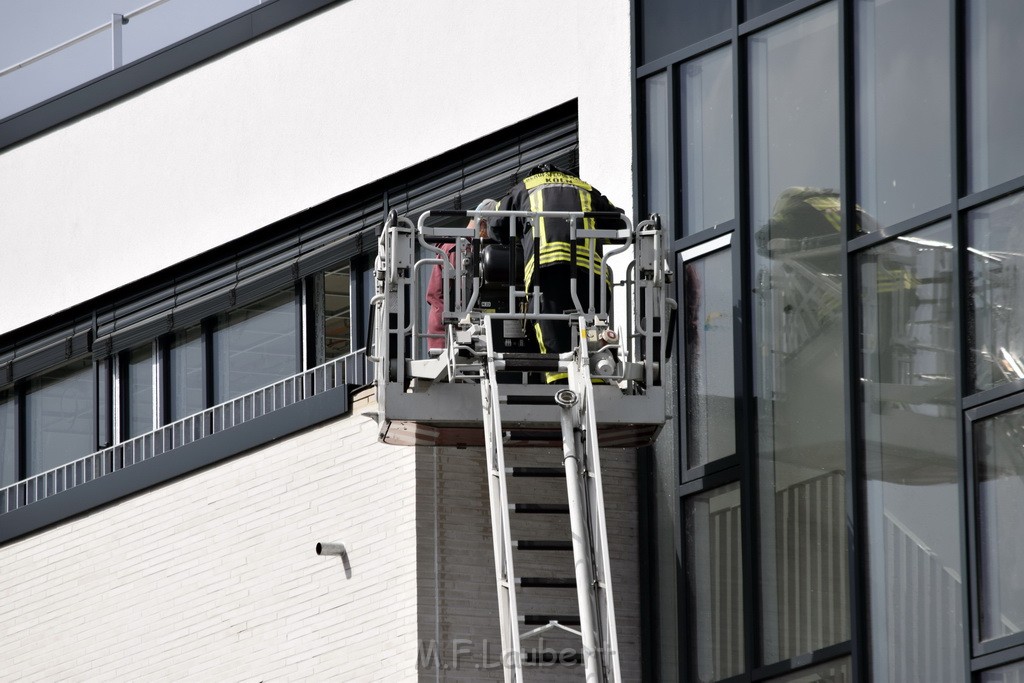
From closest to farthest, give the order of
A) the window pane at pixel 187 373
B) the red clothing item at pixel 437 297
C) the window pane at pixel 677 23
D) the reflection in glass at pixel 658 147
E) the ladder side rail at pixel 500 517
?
the ladder side rail at pixel 500 517 < the red clothing item at pixel 437 297 < the window pane at pixel 677 23 < the reflection in glass at pixel 658 147 < the window pane at pixel 187 373

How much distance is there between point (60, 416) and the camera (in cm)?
1984

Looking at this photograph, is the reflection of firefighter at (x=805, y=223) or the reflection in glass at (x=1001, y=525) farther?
the reflection of firefighter at (x=805, y=223)

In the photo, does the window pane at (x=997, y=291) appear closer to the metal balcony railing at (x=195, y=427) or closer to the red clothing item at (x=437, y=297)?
the red clothing item at (x=437, y=297)

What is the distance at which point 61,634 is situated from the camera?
1664 centimetres

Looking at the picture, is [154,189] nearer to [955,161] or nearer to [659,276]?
[659,276]

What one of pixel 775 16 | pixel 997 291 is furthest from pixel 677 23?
pixel 997 291

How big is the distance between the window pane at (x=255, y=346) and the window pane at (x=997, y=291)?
6559mm

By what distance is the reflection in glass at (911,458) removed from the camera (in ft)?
41.8

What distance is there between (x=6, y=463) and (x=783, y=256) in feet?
29.2

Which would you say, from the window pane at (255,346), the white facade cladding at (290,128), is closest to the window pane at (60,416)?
the white facade cladding at (290,128)

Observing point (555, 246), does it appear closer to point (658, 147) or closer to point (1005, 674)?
point (658, 147)

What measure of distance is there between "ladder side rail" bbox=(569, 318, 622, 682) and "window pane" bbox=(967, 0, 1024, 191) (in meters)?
2.58

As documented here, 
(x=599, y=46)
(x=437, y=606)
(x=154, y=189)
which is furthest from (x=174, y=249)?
(x=437, y=606)

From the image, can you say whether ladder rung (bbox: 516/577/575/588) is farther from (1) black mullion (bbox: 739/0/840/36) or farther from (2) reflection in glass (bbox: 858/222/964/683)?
(1) black mullion (bbox: 739/0/840/36)
